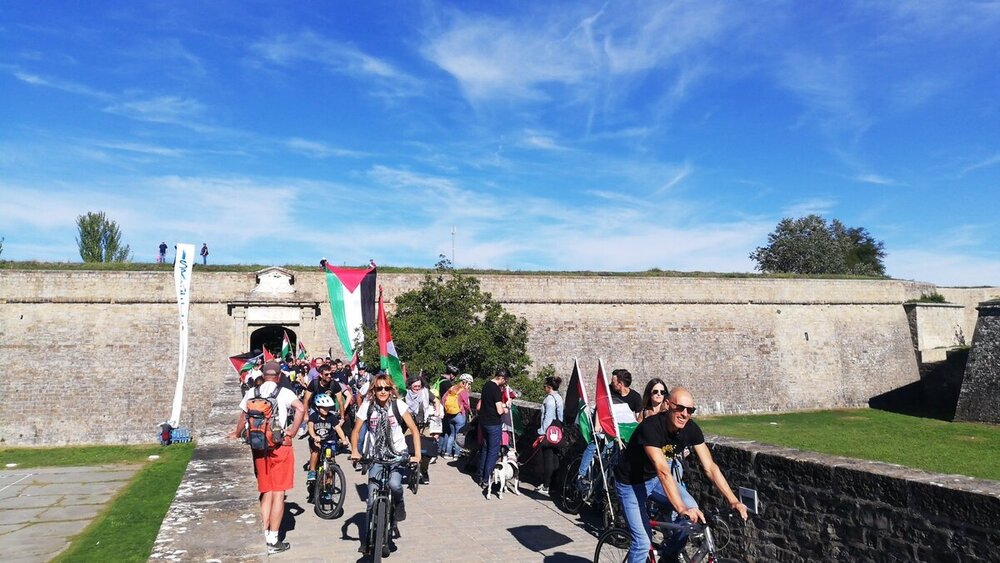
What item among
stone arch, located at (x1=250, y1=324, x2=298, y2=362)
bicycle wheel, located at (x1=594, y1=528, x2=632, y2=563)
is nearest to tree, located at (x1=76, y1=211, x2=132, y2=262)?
stone arch, located at (x1=250, y1=324, x2=298, y2=362)

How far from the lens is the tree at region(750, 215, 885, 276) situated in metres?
47.8

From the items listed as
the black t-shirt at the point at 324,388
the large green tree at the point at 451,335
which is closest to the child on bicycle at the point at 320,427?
the black t-shirt at the point at 324,388

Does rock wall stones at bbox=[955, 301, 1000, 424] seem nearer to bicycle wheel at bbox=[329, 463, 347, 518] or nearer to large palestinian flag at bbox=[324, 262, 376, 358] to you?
large palestinian flag at bbox=[324, 262, 376, 358]

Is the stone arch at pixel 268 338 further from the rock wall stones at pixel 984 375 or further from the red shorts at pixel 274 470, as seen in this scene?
the rock wall stones at pixel 984 375

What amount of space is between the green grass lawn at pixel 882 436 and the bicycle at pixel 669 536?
26.0 ft

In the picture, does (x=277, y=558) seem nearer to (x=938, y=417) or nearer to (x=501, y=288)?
(x=501, y=288)

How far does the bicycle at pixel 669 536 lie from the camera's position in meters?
4.11

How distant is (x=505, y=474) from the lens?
827 centimetres

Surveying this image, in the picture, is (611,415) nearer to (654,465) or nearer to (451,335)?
(654,465)

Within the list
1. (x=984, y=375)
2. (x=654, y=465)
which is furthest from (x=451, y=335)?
(x=984, y=375)

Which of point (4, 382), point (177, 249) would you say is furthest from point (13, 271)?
point (177, 249)

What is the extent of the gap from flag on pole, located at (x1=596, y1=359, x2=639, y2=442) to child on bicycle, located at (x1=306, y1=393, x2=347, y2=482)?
10.2ft

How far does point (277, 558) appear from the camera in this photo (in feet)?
18.7

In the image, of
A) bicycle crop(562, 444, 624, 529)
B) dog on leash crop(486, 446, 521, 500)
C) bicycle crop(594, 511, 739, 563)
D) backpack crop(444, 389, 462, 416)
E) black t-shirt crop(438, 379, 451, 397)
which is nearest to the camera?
bicycle crop(594, 511, 739, 563)
